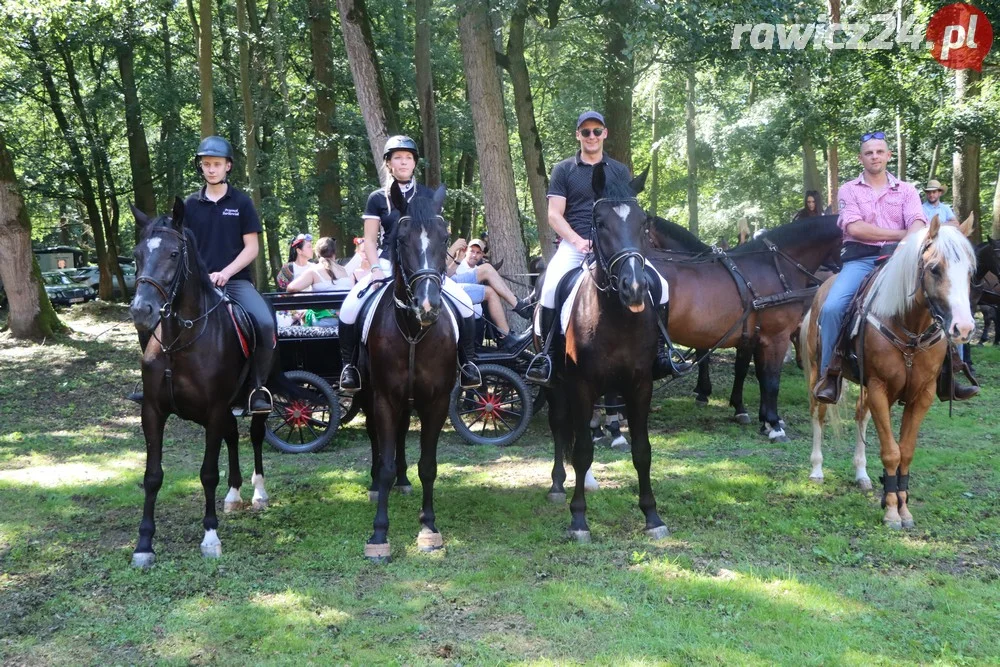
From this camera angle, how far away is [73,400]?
40.5 ft

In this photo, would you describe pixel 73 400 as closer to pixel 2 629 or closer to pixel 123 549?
pixel 123 549

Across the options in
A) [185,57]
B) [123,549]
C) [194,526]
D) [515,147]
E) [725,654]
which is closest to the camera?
[725,654]

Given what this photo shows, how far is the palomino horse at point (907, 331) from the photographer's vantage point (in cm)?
564

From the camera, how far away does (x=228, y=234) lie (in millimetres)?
6469

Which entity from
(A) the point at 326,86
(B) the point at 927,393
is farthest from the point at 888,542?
(A) the point at 326,86

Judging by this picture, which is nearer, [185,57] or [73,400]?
[73,400]

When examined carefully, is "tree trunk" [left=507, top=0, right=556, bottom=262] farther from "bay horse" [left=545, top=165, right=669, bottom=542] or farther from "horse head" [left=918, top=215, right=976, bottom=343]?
"horse head" [left=918, top=215, right=976, bottom=343]

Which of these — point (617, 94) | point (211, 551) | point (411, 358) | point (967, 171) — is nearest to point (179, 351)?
point (211, 551)

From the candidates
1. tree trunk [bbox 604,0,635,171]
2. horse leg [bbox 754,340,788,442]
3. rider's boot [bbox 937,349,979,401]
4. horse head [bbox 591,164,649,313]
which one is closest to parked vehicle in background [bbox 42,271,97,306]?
tree trunk [bbox 604,0,635,171]

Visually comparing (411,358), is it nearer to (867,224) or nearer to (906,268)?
(906,268)

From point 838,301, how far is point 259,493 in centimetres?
501

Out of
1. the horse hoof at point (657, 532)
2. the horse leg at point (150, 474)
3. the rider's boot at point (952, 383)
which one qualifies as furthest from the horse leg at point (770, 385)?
the horse leg at point (150, 474)

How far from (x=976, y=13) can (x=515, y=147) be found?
2273 cm

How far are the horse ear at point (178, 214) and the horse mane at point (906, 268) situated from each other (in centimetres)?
493
